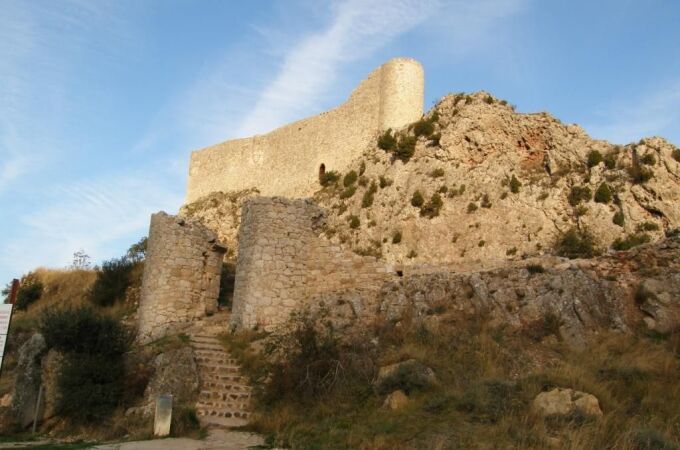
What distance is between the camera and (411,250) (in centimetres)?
2833

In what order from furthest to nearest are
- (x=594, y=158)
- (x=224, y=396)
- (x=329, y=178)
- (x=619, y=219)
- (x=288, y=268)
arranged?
(x=329, y=178)
(x=594, y=158)
(x=619, y=219)
(x=288, y=268)
(x=224, y=396)

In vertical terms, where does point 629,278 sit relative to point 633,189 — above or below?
below

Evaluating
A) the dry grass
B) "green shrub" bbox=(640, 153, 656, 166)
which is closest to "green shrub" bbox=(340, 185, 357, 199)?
"green shrub" bbox=(640, 153, 656, 166)

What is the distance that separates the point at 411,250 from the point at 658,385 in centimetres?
1931

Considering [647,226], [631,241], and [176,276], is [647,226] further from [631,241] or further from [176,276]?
[176,276]

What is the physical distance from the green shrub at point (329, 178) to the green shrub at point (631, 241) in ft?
58.5

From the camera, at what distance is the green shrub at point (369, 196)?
106 ft

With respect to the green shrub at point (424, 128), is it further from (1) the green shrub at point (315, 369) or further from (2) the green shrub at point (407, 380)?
(2) the green shrub at point (407, 380)

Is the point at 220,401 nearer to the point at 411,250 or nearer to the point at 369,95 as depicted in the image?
the point at 411,250

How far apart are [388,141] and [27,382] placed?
25.1 meters

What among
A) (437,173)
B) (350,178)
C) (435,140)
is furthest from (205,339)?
(350,178)

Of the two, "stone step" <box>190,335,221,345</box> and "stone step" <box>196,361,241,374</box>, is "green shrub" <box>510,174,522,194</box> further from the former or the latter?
"stone step" <box>196,361,241,374</box>

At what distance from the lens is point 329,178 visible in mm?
38031

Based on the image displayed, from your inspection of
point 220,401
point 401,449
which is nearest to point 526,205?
point 220,401
